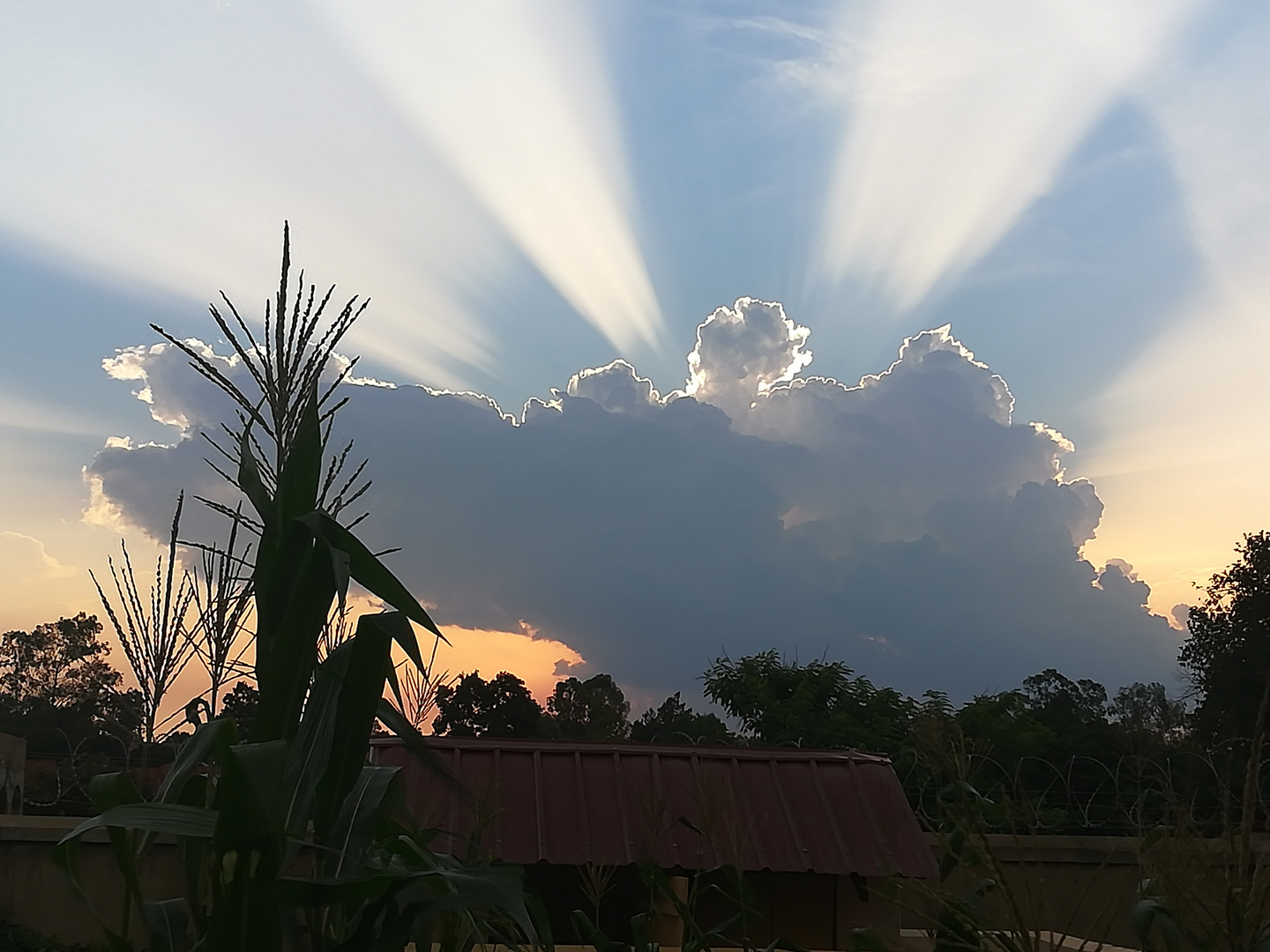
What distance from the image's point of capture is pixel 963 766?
1.39 metres

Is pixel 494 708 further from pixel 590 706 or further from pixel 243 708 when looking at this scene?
pixel 243 708

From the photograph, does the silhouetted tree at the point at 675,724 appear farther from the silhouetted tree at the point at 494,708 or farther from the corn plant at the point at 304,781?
the corn plant at the point at 304,781

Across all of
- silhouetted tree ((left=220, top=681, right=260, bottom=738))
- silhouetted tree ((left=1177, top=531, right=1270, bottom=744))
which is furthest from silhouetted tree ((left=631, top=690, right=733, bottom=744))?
silhouetted tree ((left=220, top=681, right=260, bottom=738))

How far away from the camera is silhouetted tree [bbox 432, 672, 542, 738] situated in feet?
86.5

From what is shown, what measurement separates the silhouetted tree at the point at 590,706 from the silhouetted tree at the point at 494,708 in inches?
49.2

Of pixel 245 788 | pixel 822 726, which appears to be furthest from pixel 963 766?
pixel 822 726

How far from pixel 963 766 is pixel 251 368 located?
1548mm

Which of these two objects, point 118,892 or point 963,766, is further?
point 118,892

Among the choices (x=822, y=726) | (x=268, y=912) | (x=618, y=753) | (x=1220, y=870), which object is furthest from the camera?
(x=822, y=726)

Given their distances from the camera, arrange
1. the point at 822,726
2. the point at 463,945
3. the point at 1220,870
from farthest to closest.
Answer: the point at 822,726 → the point at 463,945 → the point at 1220,870

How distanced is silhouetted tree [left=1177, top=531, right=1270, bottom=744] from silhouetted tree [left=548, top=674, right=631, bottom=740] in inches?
577

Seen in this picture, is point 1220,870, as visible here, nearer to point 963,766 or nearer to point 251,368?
point 963,766

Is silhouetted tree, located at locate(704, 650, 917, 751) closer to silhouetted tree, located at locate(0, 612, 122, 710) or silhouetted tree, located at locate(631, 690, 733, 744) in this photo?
silhouetted tree, located at locate(631, 690, 733, 744)

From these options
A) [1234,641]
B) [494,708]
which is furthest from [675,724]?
[1234,641]
